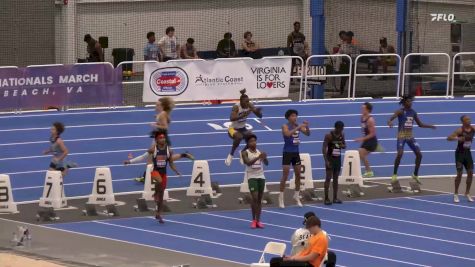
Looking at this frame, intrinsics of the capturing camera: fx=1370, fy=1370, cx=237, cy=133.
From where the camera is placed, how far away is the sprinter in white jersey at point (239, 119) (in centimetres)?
2870

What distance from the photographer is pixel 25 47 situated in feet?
128

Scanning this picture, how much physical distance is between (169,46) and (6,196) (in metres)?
10.4

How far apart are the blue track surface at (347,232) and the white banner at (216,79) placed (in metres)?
7.12

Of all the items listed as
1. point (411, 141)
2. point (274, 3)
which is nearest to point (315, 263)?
point (411, 141)

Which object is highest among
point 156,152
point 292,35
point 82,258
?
point 292,35

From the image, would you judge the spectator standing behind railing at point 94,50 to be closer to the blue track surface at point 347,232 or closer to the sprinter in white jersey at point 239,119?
the sprinter in white jersey at point 239,119

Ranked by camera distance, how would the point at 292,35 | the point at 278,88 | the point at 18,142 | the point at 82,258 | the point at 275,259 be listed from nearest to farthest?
the point at 275,259
the point at 82,258
the point at 18,142
the point at 278,88
the point at 292,35

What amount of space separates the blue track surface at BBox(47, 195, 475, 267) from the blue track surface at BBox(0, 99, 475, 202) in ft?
9.95

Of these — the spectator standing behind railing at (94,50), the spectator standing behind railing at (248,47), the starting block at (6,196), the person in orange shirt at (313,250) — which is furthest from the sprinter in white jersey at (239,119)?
the person in orange shirt at (313,250)

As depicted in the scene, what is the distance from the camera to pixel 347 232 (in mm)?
24797

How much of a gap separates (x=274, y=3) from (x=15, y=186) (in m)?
17.1

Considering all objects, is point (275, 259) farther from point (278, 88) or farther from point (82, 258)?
point (278, 88)

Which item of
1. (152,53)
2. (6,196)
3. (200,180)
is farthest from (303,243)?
(152,53)

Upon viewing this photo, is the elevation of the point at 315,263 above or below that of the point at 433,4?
below
